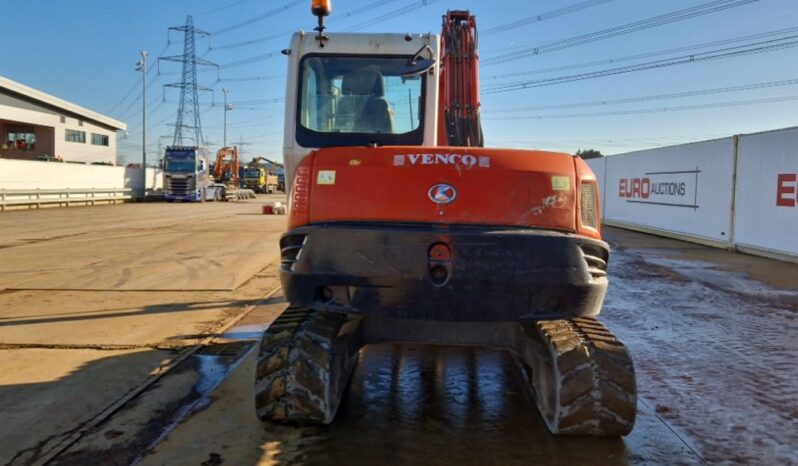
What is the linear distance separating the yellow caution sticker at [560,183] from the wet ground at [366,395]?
1.66 metres

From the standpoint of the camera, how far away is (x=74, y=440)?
3.97m

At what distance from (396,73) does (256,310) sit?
4.00 metres

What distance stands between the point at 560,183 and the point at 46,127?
183 ft

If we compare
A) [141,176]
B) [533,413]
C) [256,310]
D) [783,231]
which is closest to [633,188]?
[783,231]

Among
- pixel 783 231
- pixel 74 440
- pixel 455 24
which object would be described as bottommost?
pixel 74 440

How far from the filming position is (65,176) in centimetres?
3588

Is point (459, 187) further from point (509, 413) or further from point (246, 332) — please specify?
point (246, 332)

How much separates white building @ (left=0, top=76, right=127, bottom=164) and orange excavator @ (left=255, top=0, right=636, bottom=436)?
47.2 m

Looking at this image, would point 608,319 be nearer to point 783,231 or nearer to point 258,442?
point 258,442

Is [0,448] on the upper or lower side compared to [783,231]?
lower

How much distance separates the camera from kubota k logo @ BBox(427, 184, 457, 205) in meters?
3.62

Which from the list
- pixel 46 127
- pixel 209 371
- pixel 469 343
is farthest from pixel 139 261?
pixel 46 127

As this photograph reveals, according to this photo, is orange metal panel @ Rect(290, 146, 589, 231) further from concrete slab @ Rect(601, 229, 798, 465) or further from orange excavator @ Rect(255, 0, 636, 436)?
concrete slab @ Rect(601, 229, 798, 465)

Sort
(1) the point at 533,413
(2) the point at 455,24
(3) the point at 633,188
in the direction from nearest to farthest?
1. (1) the point at 533,413
2. (2) the point at 455,24
3. (3) the point at 633,188
